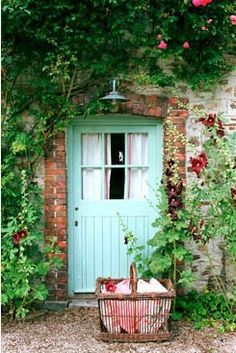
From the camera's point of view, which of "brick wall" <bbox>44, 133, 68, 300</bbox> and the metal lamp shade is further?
"brick wall" <bbox>44, 133, 68, 300</bbox>

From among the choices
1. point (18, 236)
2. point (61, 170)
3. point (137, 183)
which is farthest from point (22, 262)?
point (137, 183)

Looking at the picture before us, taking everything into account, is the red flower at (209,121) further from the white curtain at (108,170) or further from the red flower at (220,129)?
the white curtain at (108,170)

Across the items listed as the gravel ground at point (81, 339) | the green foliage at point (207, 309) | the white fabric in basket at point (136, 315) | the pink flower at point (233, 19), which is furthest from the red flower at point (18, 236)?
the pink flower at point (233, 19)

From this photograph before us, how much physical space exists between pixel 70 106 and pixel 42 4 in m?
1.07

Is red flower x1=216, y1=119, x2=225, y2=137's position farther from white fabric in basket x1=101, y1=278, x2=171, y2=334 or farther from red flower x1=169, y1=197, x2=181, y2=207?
white fabric in basket x1=101, y1=278, x2=171, y2=334

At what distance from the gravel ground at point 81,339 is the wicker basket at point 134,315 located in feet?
0.26

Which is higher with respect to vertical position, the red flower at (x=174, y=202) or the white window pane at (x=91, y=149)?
the white window pane at (x=91, y=149)

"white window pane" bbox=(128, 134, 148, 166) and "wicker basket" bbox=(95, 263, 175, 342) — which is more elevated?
"white window pane" bbox=(128, 134, 148, 166)

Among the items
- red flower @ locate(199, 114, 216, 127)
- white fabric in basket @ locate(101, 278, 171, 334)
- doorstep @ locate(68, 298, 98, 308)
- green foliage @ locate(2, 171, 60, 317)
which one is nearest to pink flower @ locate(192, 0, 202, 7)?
red flower @ locate(199, 114, 216, 127)

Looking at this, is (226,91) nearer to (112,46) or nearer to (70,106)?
(112,46)

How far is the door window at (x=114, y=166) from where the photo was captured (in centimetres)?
584

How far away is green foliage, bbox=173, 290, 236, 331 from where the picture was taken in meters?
5.08

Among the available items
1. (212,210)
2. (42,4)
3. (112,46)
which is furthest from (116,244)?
(42,4)

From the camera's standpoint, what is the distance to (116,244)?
5867 mm
